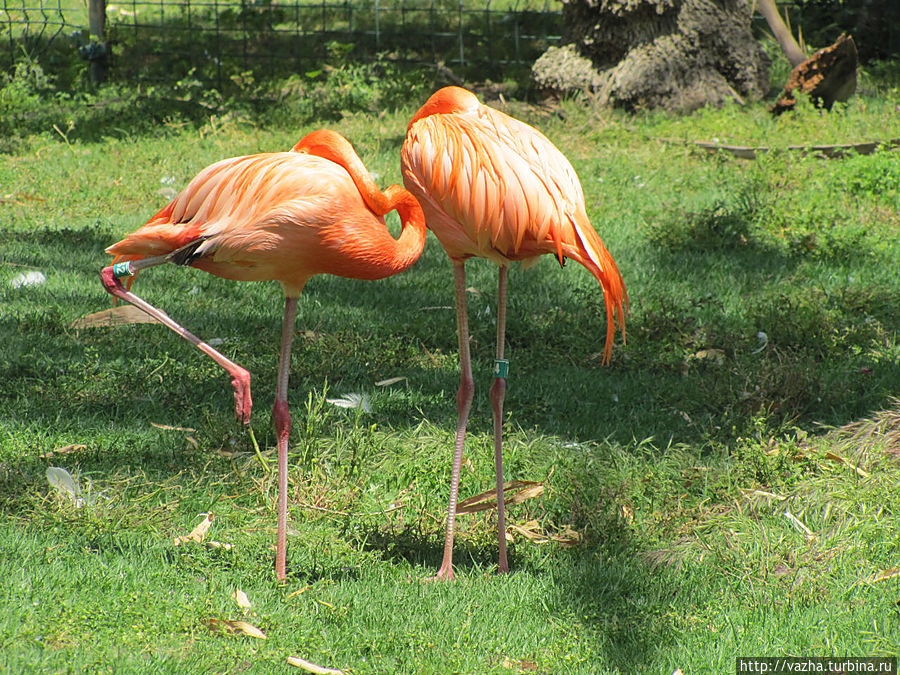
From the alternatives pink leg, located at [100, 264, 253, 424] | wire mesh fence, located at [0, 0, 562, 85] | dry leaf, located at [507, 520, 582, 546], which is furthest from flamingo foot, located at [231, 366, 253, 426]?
wire mesh fence, located at [0, 0, 562, 85]

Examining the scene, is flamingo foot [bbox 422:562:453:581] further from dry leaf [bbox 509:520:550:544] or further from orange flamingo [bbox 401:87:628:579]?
dry leaf [bbox 509:520:550:544]

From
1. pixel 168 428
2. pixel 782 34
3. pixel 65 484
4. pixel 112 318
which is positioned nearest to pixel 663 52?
pixel 782 34

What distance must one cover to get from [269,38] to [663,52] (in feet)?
15.8

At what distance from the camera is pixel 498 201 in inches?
117

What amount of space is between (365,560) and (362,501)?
1.24 ft

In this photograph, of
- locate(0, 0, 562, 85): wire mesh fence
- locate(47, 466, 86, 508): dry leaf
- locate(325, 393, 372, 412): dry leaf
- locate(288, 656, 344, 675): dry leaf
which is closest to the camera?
locate(288, 656, 344, 675): dry leaf

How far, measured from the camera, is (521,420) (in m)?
4.28

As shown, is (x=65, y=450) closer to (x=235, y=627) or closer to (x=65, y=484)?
(x=65, y=484)

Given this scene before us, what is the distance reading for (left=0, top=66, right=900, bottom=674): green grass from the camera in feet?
9.28

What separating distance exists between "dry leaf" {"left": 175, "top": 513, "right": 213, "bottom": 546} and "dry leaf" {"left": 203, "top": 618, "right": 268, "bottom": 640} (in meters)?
0.50

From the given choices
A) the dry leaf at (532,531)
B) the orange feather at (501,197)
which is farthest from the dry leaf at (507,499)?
the orange feather at (501,197)

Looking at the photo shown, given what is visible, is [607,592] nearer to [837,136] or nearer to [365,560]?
[365,560]

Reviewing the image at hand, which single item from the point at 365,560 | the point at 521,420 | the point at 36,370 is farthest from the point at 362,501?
the point at 36,370

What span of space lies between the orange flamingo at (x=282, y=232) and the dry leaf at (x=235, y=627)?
1.03ft
